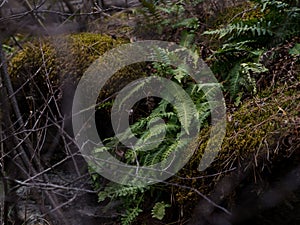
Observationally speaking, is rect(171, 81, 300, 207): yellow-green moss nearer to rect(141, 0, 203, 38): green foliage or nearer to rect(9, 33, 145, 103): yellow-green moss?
rect(9, 33, 145, 103): yellow-green moss

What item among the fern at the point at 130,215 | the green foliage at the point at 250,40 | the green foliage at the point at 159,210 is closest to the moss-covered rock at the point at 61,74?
the green foliage at the point at 250,40

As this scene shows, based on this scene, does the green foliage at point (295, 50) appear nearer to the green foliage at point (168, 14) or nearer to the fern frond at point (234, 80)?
the fern frond at point (234, 80)

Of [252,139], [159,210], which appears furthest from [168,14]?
[159,210]

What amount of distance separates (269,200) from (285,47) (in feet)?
4.37

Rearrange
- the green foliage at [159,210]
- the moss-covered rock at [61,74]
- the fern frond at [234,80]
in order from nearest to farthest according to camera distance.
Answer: the green foliage at [159,210] < the fern frond at [234,80] < the moss-covered rock at [61,74]

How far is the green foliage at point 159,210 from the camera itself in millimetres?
3113

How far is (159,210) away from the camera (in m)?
3.14

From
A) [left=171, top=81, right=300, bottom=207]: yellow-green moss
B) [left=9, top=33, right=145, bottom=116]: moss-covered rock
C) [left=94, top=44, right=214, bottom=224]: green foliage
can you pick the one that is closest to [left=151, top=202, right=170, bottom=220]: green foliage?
[left=94, top=44, right=214, bottom=224]: green foliage

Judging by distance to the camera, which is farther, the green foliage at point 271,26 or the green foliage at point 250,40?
the green foliage at point 271,26

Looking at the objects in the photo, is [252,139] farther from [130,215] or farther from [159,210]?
[130,215]

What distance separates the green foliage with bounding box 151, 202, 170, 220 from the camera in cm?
311

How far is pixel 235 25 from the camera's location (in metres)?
3.69

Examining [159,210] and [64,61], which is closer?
[159,210]

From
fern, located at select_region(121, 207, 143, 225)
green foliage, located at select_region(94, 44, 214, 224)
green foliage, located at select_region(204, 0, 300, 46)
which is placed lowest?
fern, located at select_region(121, 207, 143, 225)
